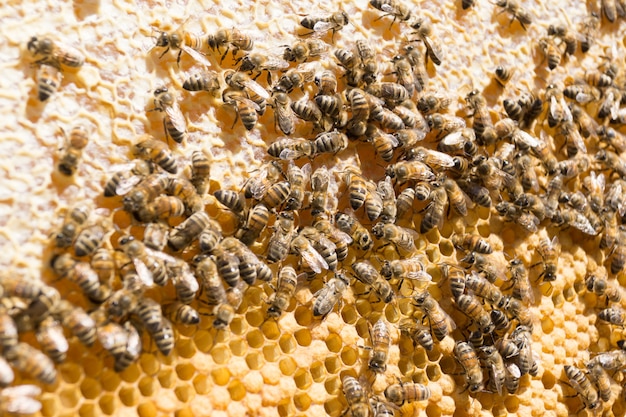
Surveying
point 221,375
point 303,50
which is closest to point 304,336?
point 221,375

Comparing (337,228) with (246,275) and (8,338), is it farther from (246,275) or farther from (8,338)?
(8,338)

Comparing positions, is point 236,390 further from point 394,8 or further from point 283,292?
point 394,8

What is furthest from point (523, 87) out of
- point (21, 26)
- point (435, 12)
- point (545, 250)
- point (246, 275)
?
point (21, 26)

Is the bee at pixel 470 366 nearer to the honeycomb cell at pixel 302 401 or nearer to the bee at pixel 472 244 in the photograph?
the bee at pixel 472 244

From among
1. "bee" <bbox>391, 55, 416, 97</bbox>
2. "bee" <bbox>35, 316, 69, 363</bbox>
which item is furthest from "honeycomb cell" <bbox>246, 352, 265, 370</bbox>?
"bee" <bbox>391, 55, 416, 97</bbox>

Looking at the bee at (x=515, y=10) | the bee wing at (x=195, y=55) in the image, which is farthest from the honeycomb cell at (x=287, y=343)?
the bee at (x=515, y=10)

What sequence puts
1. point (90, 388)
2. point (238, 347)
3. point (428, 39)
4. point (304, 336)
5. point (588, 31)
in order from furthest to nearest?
point (588, 31), point (428, 39), point (304, 336), point (238, 347), point (90, 388)

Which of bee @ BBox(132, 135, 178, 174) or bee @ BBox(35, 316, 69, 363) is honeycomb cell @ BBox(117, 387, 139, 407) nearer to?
bee @ BBox(35, 316, 69, 363)
